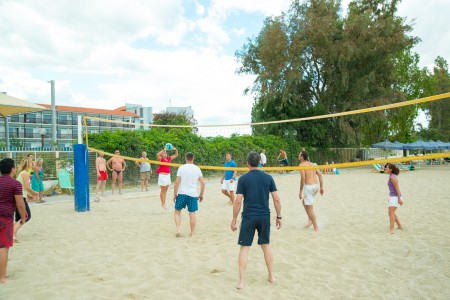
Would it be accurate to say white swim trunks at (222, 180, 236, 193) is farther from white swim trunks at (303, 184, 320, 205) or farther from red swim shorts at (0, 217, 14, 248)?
red swim shorts at (0, 217, 14, 248)

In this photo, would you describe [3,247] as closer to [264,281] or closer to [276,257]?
[264,281]

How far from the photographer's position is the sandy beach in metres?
3.74

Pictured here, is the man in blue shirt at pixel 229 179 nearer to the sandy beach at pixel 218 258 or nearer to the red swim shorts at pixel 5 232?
the sandy beach at pixel 218 258

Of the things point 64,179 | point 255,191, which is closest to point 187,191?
point 255,191

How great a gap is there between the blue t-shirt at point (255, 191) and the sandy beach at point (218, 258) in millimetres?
837

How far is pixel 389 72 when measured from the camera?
90.9 ft

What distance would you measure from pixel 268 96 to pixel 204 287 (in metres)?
24.0

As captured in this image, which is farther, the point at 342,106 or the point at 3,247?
the point at 342,106

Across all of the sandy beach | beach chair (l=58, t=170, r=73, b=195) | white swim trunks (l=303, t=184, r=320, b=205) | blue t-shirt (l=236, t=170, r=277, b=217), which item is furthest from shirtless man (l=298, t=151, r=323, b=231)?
beach chair (l=58, t=170, r=73, b=195)

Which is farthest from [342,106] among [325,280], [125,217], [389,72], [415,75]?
[325,280]

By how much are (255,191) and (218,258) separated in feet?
4.86

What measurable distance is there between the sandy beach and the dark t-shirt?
795 millimetres

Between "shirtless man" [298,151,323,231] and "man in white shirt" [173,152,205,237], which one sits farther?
"shirtless man" [298,151,323,231]

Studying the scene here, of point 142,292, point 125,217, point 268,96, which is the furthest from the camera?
point 268,96
